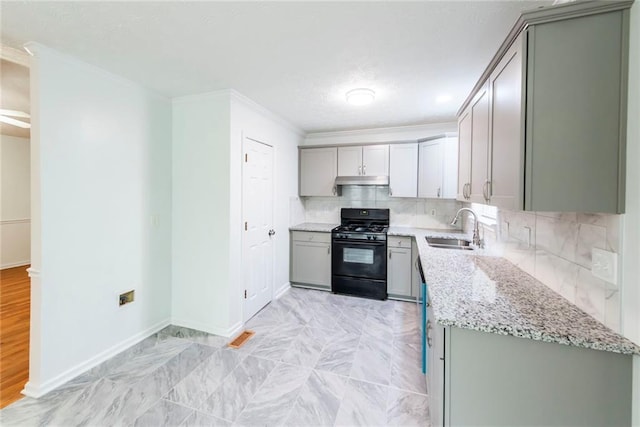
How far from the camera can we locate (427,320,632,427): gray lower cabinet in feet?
3.26

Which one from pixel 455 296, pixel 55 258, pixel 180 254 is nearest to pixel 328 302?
pixel 180 254

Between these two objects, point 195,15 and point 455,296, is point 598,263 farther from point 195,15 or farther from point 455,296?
point 195,15

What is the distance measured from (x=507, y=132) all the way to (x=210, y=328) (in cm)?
294

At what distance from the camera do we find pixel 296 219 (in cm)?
421

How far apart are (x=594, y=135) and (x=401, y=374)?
195 centimetres

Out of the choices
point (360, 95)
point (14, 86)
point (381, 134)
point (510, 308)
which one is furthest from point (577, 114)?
point (14, 86)

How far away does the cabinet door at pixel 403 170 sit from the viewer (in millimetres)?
3699

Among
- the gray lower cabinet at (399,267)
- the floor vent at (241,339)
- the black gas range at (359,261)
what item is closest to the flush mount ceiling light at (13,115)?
the floor vent at (241,339)

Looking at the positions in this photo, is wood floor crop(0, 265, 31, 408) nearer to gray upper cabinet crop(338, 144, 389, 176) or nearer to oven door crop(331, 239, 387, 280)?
oven door crop(331, 239, 387, 280)

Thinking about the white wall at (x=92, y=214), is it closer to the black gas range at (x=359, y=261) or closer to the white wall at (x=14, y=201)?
the black gas range at (x=359, y=261)

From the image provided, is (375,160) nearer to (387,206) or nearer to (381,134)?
(381,134)

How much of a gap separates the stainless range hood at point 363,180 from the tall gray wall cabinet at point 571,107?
8.65 feet

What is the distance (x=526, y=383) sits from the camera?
1.07m

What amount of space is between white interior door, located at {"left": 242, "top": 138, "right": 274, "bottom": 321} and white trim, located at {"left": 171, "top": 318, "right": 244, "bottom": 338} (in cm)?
19
